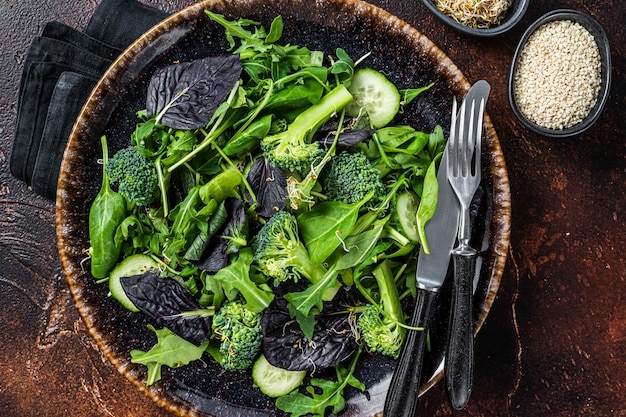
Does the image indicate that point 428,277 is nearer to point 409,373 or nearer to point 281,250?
point 409,373

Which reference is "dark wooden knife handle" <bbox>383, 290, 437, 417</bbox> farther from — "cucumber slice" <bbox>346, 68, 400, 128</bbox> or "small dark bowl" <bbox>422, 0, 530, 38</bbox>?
"small dark bowl" <bbox>422, 0, 530, 38</bbox>

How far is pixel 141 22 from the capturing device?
1.97 metres

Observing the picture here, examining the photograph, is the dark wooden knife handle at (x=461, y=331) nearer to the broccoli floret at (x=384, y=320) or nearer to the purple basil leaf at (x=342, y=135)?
the broccoli floret at (x=384, y=320)

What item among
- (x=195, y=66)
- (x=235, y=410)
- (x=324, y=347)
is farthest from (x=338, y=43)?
(x=235, y=410)

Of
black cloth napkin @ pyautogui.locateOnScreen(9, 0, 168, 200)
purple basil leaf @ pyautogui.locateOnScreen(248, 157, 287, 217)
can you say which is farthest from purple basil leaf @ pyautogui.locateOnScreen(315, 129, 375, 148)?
black cloth napkin @ pyautogui.locateOnScreen(9, 0, 168, 200)

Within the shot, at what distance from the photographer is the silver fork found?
66.2 inches

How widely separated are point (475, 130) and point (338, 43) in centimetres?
51

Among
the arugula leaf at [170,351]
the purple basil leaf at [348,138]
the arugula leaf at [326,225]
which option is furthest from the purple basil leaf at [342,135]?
the arugula leaf at [170,351]

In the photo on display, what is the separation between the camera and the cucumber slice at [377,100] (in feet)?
5.83

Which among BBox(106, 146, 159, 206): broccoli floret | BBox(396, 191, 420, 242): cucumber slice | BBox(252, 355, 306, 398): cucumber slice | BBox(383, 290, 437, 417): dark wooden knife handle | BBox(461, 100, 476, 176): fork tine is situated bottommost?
BBox(252, 355, 306, 398): cucumber slice

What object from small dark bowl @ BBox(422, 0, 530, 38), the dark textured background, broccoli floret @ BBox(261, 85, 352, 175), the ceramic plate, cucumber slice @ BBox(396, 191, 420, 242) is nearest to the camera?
broccoli floret @ BBox(261, 85, 352, 175)

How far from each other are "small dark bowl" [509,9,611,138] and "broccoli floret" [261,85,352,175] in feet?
2.13

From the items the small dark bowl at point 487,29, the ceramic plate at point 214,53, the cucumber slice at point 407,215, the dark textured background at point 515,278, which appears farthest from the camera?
the dark textured background at point 515,278

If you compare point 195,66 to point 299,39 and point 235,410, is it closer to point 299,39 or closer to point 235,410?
point 299,39
